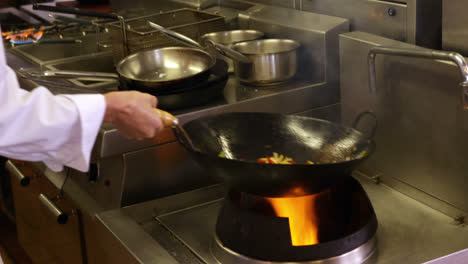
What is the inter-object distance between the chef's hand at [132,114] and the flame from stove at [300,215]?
1.11ft

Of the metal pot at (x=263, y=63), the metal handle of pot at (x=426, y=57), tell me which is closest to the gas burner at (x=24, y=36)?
the metal pot at (x=263, y=63)

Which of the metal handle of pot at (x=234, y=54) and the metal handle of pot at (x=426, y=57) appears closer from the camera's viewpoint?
the metal handle of pot at (x=426, y=57)

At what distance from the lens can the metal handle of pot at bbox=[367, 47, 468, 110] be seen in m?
1.50

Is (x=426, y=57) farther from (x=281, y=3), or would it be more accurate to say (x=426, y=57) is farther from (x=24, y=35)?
(x=24, y=35)

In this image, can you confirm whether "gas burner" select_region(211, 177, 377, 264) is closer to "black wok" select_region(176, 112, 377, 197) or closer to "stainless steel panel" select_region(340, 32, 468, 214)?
"black wok" select_region(176, 112, 377, 197)

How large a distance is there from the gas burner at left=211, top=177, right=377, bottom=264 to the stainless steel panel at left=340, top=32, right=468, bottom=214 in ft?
0.87

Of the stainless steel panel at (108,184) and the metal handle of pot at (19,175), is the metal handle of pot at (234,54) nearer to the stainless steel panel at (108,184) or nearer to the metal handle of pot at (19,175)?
the stainless steel panel at (108,184)

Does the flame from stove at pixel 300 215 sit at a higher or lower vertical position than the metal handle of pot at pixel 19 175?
→ higher

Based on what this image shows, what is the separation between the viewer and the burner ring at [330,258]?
149 cm

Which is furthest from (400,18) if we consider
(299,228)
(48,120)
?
(48,120)

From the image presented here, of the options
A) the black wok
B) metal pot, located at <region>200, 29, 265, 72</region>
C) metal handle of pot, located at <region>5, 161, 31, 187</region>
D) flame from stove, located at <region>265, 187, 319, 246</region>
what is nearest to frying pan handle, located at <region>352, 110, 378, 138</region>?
the black wok

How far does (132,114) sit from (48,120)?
20 centimetres

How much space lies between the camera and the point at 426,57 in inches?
62.5

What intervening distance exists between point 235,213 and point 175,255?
0.21 meters
